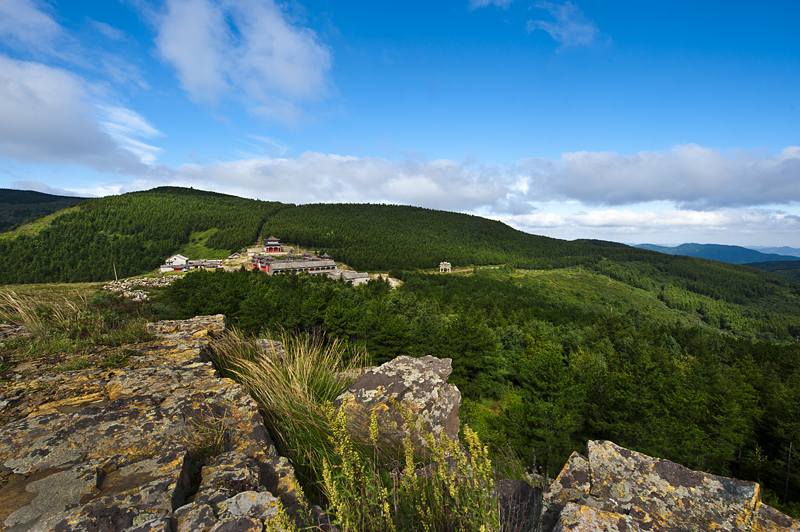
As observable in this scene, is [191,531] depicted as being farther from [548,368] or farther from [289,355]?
[548,368]

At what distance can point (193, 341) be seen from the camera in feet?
17.0

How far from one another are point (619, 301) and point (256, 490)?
122 m

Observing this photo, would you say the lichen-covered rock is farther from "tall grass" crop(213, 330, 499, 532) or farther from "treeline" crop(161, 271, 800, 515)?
"treeline" crop(161, 271, 800, 515)

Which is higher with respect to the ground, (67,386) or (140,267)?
(67,386)

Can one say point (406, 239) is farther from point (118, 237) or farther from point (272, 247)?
point (118, 237)

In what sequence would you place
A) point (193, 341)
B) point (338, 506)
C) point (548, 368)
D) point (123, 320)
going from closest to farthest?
1. point (338, 506)
2. point (193, 341)
3. point (123, 320)
4. point (548, 368)

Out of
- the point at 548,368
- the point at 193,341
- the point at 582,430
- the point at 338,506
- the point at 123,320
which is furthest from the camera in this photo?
the point at 582,430

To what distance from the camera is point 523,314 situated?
48.4 m

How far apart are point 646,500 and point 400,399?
325cm

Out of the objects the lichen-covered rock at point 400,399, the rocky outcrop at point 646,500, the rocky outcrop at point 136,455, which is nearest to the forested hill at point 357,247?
the lichen-covered rock at point 400,399

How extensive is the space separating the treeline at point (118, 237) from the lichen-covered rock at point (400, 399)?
119 meters

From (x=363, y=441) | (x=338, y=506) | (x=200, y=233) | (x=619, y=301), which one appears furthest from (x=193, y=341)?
(x=200, y=233)

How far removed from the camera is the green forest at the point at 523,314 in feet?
57.3

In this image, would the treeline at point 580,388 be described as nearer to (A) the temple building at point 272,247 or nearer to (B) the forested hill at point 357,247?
(A) the temple building at point 272,247
